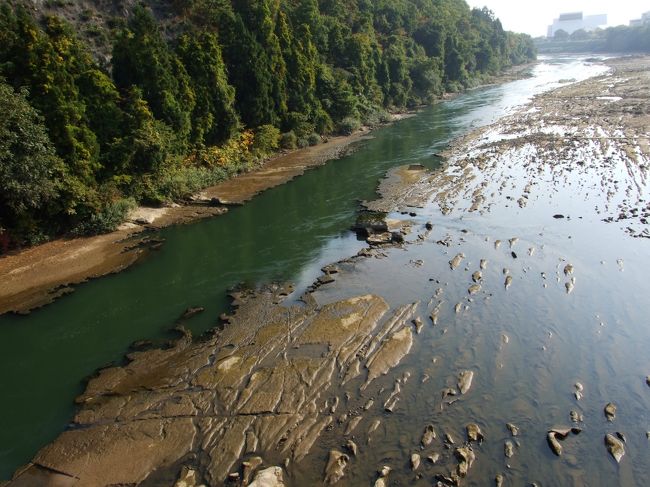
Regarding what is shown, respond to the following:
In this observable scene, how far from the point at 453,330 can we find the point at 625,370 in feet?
17.8

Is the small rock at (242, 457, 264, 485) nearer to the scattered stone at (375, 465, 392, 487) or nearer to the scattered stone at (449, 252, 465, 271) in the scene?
the scattered stone at (375, 465, 392, 487)

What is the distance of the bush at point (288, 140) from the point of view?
47375 millimetres

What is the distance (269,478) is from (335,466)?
1655 mm

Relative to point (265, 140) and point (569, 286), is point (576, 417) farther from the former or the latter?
point (265, 140)

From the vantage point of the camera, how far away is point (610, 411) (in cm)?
1322

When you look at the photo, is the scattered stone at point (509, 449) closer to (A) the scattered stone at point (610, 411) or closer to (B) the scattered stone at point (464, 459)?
(B) the scattered stone at point (464, 459)

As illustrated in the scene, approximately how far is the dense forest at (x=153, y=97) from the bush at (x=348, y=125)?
6.7 inches

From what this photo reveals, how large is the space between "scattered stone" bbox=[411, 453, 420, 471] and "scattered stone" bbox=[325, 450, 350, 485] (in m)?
1.62

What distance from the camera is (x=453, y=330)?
1734cm

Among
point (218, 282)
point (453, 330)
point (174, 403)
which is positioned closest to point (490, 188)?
point (453, 330)

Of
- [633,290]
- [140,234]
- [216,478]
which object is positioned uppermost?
[140,234]

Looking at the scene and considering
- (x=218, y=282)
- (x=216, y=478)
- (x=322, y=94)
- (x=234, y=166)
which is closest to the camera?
(x=216, y=478)

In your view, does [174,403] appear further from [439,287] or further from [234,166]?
[234,166]

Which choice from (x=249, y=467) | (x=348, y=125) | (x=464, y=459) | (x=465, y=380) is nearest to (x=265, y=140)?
(x=348, y=125)
